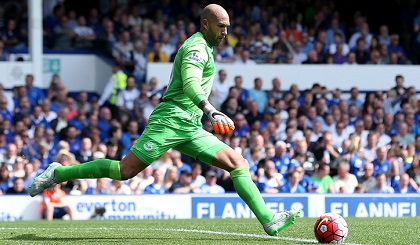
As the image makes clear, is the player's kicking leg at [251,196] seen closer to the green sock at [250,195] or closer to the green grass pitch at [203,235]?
the green sock at [250,195]

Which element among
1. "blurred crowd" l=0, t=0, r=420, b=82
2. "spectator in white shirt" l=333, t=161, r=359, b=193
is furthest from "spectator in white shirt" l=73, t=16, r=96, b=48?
"spectator in white shirt" l=333, t=161, r=359, b=193

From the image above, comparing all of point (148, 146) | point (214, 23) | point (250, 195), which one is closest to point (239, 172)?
point (250, 195)

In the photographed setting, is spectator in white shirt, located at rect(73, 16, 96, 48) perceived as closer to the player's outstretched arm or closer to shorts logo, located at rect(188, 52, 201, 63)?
shorts logo, located at rect(188, 52, 201, 63)

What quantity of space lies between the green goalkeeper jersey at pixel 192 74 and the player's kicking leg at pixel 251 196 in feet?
1.72

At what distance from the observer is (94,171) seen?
29.4ft

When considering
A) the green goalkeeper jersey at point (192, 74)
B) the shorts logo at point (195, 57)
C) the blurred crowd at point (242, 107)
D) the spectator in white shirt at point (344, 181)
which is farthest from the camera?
the spectator in white shirt at point (344, 181)

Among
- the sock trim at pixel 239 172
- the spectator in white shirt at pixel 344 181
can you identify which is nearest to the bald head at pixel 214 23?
the sock trim at pixel 239 172

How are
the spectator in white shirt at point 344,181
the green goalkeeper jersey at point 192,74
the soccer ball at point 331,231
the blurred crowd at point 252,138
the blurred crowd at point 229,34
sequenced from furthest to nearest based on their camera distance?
the blurred crowd at point 229,34 < the spectator in white shirt at point 344,181 < the blurred crowd at point 252,138 < the green goalkeeper jersey at point 192,74 < the soccer ball at point 331,231

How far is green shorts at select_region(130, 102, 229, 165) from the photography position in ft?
28.6

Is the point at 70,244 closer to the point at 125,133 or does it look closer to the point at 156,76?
the point at 125,133

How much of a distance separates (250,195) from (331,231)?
811mm

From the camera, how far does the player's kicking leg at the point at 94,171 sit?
28.8 feet

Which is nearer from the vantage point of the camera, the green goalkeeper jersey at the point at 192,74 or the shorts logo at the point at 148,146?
the green goalkeeper jersey at the point at 192,74

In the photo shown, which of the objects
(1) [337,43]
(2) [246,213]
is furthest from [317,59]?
(2) [246,213]
